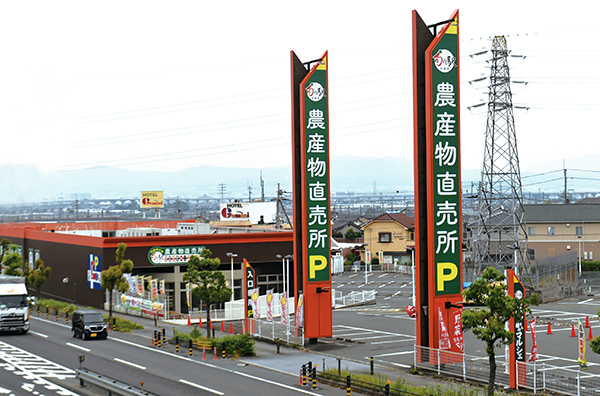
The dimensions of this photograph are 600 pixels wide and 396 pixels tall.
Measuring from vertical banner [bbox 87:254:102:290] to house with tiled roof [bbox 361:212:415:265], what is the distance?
51910mm

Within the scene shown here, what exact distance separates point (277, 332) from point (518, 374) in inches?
698

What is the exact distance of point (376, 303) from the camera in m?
60.2

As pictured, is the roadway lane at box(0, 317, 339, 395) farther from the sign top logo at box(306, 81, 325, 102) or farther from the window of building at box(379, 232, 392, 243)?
the window of building at box(379, 232, 392, 243)

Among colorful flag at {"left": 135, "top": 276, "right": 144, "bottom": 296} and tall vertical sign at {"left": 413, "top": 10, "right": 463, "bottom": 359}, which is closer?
tall vertical sign at {"left": 413, "top": 10, "right": 463, "bottom": 359}

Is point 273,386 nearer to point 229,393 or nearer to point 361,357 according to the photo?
point 229,393

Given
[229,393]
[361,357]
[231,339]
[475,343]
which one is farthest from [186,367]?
[475,343]

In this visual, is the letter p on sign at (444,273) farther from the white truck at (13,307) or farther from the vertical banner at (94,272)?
the vertical banner at (94,272)

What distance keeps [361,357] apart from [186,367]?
8749 mm

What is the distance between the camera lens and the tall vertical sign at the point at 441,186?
27.7 metres

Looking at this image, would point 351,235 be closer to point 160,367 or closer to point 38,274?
point 38,274

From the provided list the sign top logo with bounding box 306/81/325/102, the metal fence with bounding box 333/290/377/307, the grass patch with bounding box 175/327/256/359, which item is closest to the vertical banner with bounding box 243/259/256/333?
the grass patch with bounding box 175/327/256/359

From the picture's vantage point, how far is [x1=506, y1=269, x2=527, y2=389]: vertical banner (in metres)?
22.5

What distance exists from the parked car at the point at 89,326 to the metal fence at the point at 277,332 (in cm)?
917

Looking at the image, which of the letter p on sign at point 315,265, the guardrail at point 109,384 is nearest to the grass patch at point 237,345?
the letter p on sign at point 315,265
